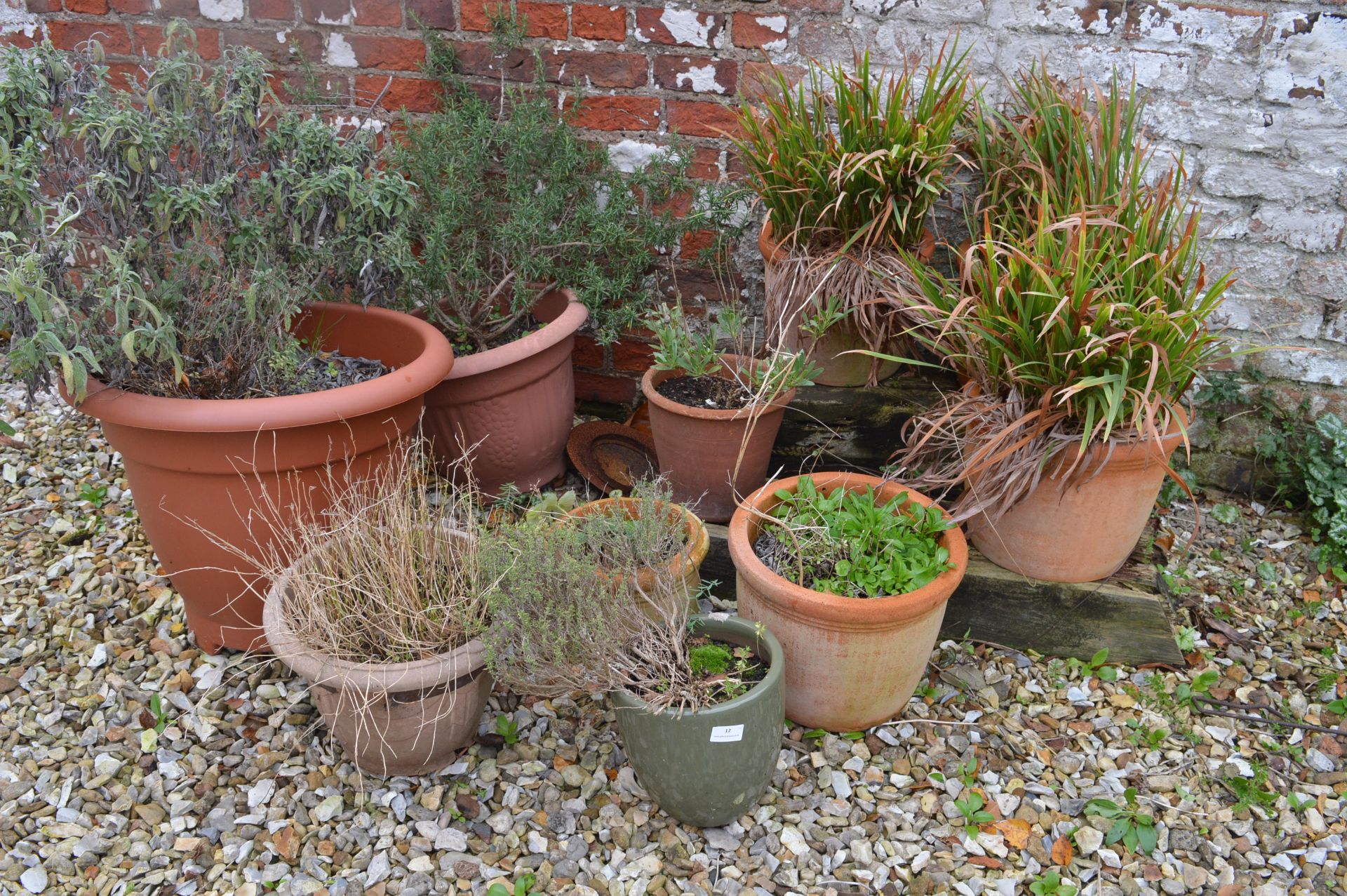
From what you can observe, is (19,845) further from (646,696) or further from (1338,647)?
(1338,647)

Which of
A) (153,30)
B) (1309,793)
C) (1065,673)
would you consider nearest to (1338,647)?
(1309,793)

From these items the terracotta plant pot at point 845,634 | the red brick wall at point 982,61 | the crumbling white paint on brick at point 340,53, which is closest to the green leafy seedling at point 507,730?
the terracotta plant pot at point 845,634

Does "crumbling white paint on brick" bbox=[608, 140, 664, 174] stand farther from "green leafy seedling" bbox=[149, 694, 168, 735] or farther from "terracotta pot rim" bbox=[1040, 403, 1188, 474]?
"green leafy seedling" bbox=[149, 694, 168, 735]

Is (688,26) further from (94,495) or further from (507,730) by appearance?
(94,495)

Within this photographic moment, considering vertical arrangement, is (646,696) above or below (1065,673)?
above

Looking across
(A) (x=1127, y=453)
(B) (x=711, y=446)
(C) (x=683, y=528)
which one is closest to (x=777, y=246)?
(B) (x=711, y=446)

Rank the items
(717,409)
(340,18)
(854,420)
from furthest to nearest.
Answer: (340,18), (854,420), (717,409)

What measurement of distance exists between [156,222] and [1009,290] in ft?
6.34

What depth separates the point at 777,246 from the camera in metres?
2.69

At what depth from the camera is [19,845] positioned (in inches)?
77.8

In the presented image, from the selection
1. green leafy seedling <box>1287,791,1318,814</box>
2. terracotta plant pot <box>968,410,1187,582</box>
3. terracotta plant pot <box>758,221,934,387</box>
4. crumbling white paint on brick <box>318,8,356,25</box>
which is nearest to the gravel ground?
green leafy seedling <box>1287,791,1318,814</box>

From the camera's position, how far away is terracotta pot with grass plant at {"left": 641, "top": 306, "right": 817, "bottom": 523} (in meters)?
2.56

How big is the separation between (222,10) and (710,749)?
2.70m

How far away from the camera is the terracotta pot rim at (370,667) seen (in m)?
1.96
